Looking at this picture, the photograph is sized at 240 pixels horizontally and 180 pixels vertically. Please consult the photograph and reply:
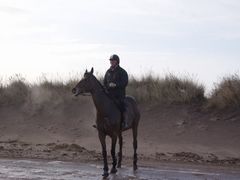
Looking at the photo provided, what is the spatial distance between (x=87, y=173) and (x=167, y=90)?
37.4ft

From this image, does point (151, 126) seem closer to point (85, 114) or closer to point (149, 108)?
point (149, 108)

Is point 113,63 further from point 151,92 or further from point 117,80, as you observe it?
point 151,92

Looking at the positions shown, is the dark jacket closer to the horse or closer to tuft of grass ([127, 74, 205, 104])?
the horse

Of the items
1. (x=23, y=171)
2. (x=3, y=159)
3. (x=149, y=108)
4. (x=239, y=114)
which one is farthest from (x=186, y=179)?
(x=149, y=108)

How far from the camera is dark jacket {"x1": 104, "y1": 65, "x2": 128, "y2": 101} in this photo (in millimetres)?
17109

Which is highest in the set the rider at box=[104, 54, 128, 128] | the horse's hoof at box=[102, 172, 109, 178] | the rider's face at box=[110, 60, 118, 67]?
the rider's face at box=[110, 60, 118, 67]

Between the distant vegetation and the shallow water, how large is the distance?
8.14 m

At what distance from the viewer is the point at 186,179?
15.9 m

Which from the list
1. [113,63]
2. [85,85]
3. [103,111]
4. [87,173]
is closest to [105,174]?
[87,173]

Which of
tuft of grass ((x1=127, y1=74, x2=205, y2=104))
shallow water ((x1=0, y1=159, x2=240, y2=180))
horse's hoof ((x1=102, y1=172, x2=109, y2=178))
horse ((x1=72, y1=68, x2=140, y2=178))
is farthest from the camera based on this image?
tuft of grass ((x1=127, y1=74, x2=205, y2=104))

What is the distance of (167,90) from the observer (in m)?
27.6

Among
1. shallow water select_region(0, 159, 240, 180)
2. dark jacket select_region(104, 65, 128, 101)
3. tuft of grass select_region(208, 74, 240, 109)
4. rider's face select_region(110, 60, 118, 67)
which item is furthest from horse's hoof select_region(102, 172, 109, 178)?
tuft of grass select_region(208, 74, 240, 109)

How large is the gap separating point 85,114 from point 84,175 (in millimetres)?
11777

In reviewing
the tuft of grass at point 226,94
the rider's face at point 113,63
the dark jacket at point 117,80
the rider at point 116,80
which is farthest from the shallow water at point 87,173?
the tuft of grass at point 226,94
